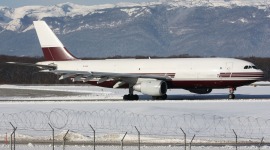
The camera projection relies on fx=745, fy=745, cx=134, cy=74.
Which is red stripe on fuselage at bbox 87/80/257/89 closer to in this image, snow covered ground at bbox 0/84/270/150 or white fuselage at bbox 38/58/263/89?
white fuselage at bbox 38/58/263/89

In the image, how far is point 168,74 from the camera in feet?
216

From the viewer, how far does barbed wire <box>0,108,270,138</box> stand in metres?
39.9

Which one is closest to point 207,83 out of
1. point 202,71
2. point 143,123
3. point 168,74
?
point 202,71

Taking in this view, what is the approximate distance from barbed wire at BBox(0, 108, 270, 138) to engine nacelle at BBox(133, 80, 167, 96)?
A: 515 inches

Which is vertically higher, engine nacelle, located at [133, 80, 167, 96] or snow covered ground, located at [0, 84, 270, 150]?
engine nacelle, located at [133, 80, 167, 96]

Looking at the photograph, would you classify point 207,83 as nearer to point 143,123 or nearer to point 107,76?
point 107,76

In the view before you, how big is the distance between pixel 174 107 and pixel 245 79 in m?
11.0

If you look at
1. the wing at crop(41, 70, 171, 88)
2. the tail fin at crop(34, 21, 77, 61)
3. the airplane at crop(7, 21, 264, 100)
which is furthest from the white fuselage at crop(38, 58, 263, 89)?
the tail fin at crop(34, 21, 77, 61)

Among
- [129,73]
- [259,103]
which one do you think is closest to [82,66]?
[129,73]

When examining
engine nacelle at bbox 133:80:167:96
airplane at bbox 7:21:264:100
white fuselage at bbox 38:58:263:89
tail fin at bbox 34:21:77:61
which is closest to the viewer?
white fuselage at bbox 38:58:263:89

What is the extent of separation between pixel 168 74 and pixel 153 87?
249cm

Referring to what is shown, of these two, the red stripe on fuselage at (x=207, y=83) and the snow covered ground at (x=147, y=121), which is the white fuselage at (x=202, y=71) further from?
the snow covered ground at (x=147, y=121)

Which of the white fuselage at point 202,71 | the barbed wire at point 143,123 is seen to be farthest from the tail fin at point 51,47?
the barbed wire at point 143,123

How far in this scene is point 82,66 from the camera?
73.0 m
